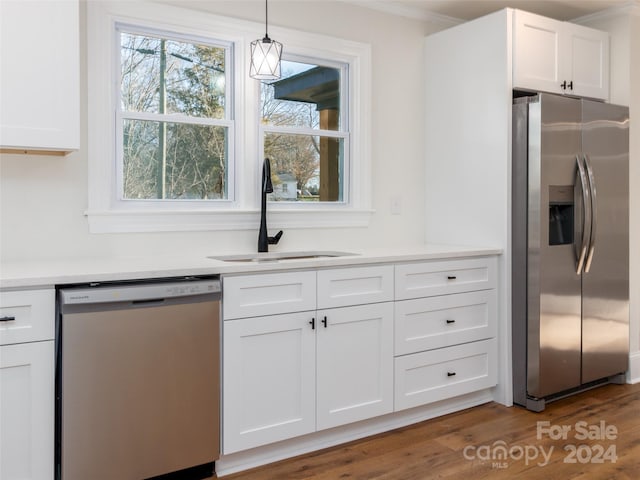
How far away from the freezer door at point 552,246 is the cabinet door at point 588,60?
1.29 ft

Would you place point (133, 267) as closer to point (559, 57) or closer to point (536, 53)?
point (536, 53)

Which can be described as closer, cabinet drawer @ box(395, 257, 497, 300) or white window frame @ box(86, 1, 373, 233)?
white window frame @ box(86, 1, 373, 233)

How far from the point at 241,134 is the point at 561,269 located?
6.19 ft

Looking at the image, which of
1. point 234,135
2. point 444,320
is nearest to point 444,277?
point 444,320

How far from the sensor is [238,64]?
10.1 ft

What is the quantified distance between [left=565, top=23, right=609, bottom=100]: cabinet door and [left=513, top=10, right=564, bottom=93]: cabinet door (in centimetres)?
11

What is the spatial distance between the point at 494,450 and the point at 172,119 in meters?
2.19

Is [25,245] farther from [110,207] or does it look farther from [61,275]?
[61,275]

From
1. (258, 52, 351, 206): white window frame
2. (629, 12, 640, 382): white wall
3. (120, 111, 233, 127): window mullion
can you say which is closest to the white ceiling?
(629, 12, 640, 382): white wall

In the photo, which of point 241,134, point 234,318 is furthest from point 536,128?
point 234,318

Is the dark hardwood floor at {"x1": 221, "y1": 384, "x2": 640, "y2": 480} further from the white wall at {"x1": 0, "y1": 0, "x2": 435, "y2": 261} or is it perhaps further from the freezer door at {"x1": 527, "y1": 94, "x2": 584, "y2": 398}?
the white wall at {"x1": 0, "y1": 0, "x2": 435, "y2": 261}

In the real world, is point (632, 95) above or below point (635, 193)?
above

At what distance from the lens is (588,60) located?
3.60 meters

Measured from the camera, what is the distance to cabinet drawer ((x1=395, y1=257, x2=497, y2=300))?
2935 millimetres
